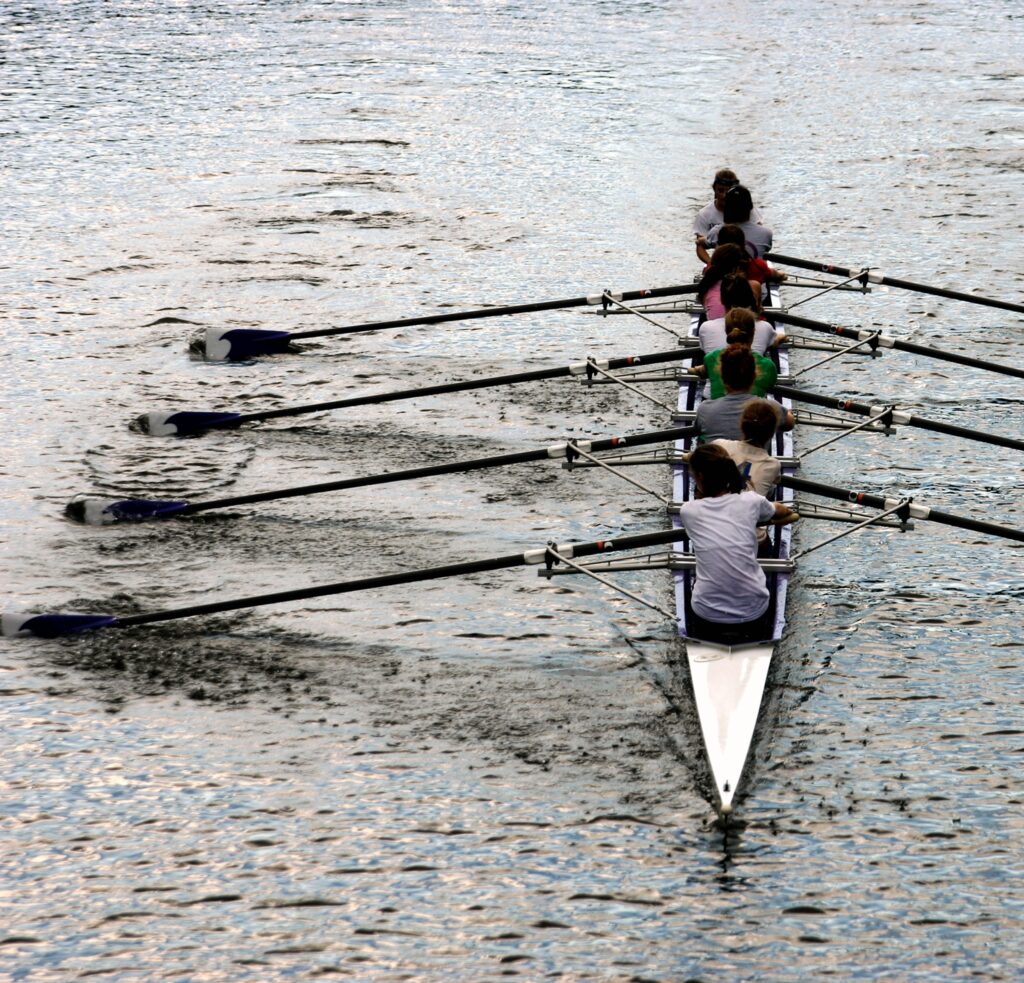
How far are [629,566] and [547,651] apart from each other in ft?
3.19

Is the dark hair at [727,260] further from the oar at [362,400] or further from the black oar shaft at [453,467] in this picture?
the black oar shaft at [453,467]

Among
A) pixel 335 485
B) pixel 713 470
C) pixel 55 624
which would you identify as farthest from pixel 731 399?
pixel 55 624

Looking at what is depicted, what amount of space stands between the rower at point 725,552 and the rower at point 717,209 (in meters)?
6.20

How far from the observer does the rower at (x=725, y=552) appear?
9164 millimetres

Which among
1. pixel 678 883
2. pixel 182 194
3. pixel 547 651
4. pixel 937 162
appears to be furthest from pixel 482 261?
pixel 678 883

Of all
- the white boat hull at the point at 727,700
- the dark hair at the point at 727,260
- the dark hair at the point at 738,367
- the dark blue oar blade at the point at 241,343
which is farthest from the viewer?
the dark blue oar blade at the point at 241,343

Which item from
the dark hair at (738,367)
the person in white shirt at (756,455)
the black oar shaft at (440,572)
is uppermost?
the dark hair at (738,367)

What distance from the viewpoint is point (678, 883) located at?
810 centimetres

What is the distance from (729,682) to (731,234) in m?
5.77

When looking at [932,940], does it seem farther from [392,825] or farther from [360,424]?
[360,424]

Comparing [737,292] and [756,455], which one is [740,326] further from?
[756,455]

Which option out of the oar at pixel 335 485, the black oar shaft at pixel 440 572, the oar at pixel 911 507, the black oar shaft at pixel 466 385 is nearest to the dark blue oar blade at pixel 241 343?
the black oar shaft at pixel 466 385

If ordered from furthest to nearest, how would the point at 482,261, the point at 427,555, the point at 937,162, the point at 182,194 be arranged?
the point at 937,162
the point at 182,194
the point at 482,261
the point at 427,555

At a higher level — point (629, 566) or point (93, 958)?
point (629, 566)
